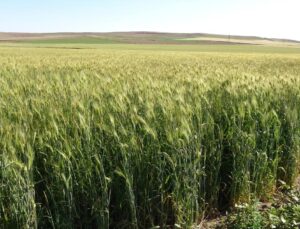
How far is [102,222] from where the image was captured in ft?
8.94

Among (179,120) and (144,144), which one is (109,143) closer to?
(144,144)

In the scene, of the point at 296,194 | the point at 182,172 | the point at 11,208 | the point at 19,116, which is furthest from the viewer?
the point at 296,194

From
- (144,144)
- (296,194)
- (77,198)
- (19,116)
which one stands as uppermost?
(19,116)

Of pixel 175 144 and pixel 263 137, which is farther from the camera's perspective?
pixel 263 137

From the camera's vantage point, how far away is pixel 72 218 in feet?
8.98

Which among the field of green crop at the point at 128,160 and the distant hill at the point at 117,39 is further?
the distant hill at the point at 117,39

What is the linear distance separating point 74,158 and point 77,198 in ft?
1.14

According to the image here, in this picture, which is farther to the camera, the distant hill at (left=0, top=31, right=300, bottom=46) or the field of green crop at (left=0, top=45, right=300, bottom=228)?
the distant hill at (left=0, top=31, right=300, bottom=46)

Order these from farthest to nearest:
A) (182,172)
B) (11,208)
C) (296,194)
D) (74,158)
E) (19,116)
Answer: (296,194) < (19,116) < (182,172) < (74,158) < (11,208)

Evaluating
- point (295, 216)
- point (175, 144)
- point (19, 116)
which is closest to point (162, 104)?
point (175, 144)

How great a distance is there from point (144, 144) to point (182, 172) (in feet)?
1.31

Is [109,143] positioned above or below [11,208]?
above

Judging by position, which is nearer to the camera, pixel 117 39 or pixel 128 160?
pixel 128 160

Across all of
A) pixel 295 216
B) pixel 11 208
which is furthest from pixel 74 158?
pixel 295 216
